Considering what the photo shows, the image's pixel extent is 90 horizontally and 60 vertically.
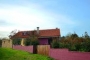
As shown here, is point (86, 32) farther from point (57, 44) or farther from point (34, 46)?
point (34, 46)

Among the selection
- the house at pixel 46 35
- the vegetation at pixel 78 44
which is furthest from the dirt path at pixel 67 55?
the house at pixel 46 35

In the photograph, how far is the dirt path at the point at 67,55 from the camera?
2016 centimetres

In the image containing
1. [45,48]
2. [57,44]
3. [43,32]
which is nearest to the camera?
[57,44]

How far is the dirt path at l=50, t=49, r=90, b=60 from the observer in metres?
20.2

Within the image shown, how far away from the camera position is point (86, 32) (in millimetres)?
25812

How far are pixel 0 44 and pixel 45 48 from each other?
33.1 metres

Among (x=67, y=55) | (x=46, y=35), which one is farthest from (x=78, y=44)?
(x=46, y=35)

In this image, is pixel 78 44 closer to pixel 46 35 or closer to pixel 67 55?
pixel 67 55

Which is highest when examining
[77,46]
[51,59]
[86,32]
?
[86,32]

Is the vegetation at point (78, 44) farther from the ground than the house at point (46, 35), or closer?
closer

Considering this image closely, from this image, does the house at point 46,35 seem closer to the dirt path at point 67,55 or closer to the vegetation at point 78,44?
the dirt path at point 67,55

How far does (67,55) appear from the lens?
22.7 m

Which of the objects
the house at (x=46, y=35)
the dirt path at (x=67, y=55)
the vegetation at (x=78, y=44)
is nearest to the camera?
the dirt path at (x=67, y=55)

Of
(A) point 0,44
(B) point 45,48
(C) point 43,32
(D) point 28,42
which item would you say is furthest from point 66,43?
(A) point 0,44
